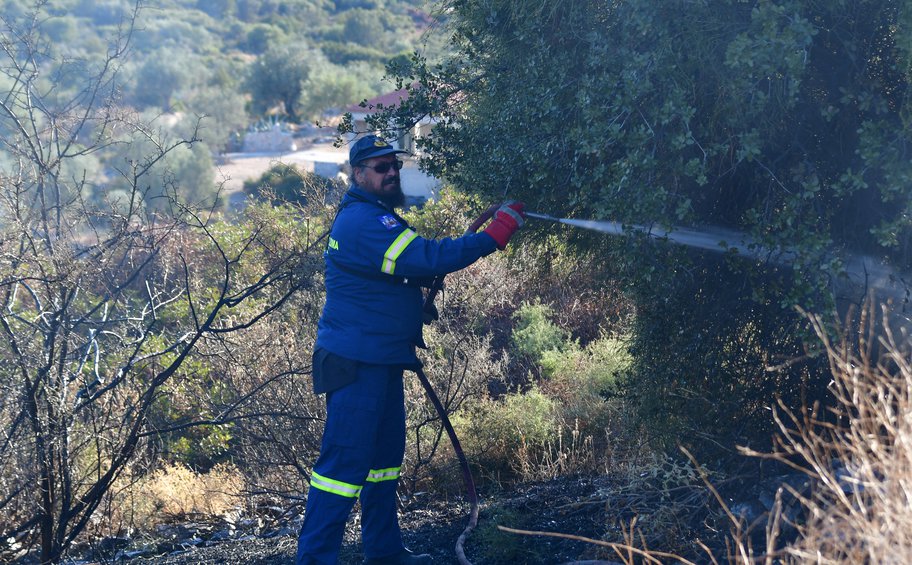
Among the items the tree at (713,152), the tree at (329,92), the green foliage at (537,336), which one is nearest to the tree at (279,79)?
the tree at (329,92)

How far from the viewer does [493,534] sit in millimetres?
4883

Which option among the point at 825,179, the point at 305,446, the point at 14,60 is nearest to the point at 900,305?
the point at 825,179

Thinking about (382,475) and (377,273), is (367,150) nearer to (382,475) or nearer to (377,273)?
(377,273)

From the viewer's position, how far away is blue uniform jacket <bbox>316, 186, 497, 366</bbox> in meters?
4.39

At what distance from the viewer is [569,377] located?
29.1 feet

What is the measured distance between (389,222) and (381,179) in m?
0.37

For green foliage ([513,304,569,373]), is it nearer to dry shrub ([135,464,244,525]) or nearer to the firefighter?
dry shrub ([135,464,244,525])

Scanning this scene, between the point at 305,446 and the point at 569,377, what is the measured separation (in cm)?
325

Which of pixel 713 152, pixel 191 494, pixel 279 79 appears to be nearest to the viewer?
pixel 713 152

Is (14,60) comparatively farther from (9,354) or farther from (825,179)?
(825,179)

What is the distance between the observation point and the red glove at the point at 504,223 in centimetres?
442

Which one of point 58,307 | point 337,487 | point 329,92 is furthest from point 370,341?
point 329,92

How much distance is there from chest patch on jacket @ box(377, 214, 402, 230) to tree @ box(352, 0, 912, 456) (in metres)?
0.70

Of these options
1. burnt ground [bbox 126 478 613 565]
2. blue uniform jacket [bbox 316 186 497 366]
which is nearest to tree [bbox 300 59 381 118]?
burnt ground [bbox 126 478 613 565]
